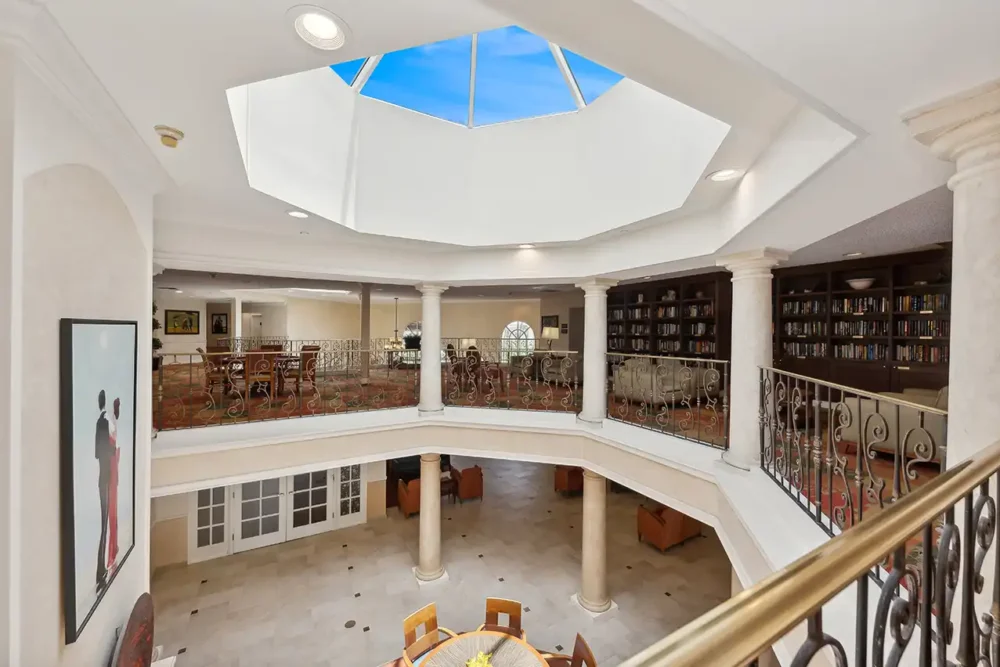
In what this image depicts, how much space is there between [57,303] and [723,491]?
178 inches

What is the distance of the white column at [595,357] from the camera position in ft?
19.4

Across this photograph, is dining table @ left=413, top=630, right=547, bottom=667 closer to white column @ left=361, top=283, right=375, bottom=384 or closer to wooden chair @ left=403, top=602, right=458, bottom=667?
wooden chair @ left=403, top=602, right=458, bottom=667

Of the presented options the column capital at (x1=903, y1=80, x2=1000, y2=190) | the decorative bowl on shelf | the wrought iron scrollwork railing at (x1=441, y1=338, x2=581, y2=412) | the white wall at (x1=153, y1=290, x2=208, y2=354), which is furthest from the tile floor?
the white wall at (x1=153, y1=290, x2=208, y2=354)

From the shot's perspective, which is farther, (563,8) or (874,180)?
(874,180)

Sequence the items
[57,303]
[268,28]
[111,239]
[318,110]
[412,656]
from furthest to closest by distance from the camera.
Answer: [412,656] → [318,110] → [111,239] → [57,303] → [268,28]

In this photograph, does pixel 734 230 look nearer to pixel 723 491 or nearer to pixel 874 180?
pixel 874 180

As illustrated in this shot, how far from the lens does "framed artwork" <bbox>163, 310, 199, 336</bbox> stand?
13.0 m

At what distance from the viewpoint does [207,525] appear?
7.48 meters

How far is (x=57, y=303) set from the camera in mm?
1869

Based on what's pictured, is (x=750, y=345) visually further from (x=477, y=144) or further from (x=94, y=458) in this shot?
(x=94, y=458)

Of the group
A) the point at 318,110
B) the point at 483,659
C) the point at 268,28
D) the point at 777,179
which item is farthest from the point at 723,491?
the point at 318,110

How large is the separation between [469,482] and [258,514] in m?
4.26

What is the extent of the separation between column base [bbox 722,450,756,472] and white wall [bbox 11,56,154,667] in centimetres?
467

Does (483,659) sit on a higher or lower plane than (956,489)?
lower
